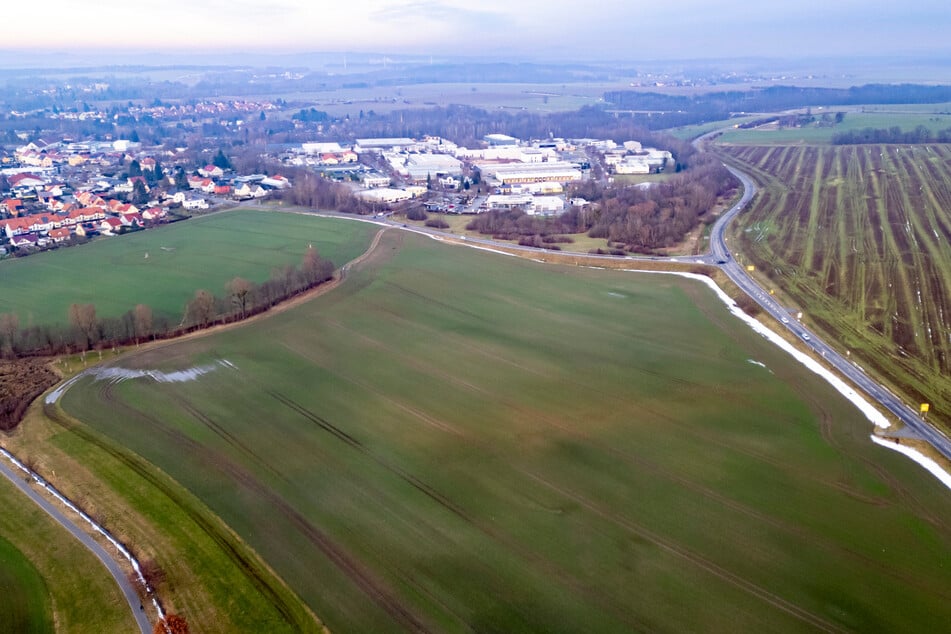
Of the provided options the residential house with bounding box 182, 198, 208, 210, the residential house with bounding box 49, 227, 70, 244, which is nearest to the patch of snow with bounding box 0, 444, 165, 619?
the residential house with bounding box 49, 227, 70, 244

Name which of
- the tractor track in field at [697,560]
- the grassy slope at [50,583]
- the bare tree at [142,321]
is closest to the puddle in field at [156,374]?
the bare tree at [142,321]

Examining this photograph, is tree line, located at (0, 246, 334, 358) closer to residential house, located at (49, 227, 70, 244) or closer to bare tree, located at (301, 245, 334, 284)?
bare tree, located at (301, 245, 334, 284)

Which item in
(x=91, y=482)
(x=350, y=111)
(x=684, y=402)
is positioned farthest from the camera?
(x=350, y=111)

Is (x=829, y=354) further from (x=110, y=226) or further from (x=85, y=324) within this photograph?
(x=110, y=226)

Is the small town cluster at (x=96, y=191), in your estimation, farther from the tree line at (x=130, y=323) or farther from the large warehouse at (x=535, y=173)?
the large warehouse at (x=535, y=173)

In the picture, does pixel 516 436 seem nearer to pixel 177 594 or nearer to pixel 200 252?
pixel 177 594

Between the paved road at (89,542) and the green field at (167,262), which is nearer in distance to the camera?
the paved road at (89,542)

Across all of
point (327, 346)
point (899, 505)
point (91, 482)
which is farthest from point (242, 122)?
point (899, 505)
